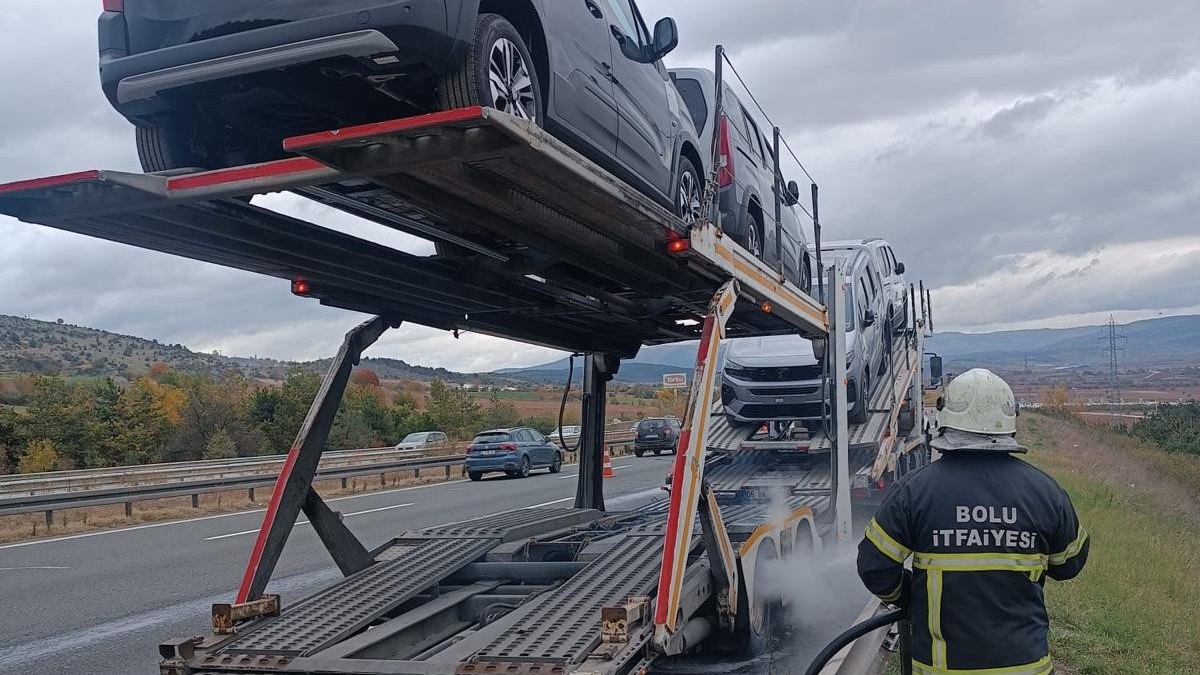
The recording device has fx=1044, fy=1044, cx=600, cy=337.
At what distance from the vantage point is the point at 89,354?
73.4 meters

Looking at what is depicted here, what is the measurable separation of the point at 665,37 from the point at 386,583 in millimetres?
3239

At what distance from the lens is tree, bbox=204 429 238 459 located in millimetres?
33250

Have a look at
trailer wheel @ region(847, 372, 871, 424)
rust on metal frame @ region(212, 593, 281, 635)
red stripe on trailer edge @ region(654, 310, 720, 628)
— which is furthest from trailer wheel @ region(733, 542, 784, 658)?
trailer wheel @ region(847, 372, 871, 424)

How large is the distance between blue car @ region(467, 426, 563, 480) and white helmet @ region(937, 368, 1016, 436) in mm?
22451

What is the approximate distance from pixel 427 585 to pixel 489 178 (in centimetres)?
248

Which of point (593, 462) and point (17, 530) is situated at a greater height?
point (593, 462)

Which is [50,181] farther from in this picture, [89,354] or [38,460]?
[89,354]

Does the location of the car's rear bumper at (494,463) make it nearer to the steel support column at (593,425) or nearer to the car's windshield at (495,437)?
the car's windshield at (495,437)

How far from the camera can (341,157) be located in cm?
344

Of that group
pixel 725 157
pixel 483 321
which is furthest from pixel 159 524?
pixel 725 157

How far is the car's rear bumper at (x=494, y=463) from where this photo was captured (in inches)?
1001

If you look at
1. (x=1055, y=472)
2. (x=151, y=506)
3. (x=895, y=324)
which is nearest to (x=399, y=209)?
(x=895, y=324)

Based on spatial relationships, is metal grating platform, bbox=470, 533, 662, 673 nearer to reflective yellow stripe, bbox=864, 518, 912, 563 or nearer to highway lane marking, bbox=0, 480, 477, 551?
reflective yellow stripe, bbox=864, 518, 912, 563

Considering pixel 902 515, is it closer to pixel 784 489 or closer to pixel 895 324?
pixel 784 489
